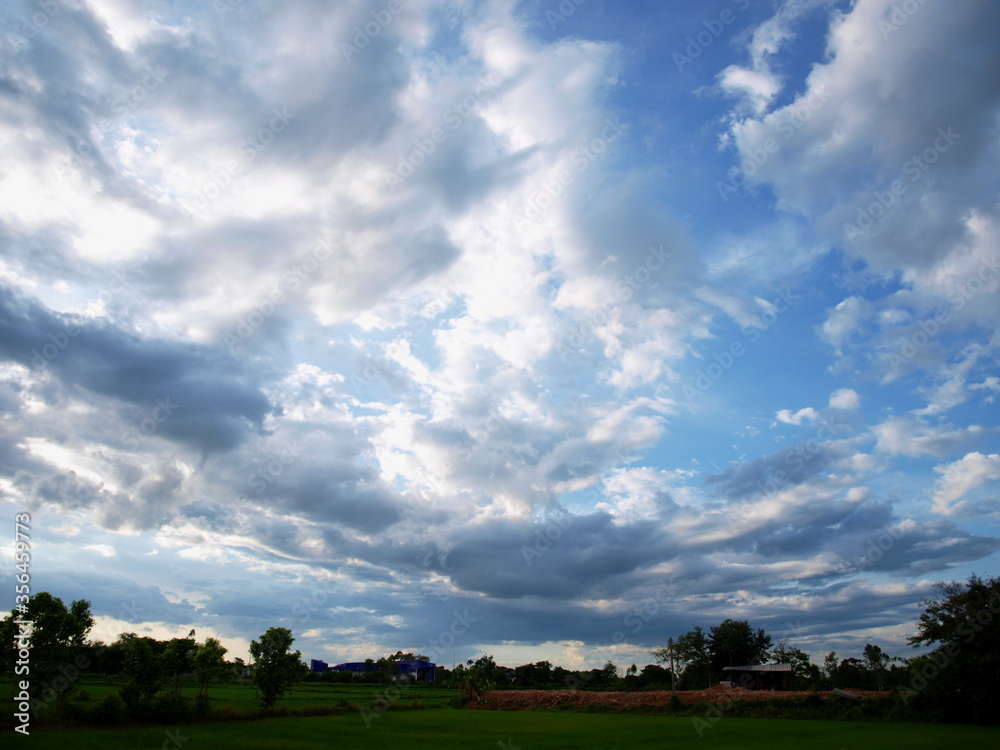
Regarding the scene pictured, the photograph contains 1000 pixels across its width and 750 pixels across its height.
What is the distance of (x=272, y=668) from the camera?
159ft

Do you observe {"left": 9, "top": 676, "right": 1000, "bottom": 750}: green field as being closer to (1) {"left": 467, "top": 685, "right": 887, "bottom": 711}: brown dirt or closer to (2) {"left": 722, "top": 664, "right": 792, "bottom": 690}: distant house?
(1) {"left": 467, "top": 685, "right": 887, "bottom": 711}: brown dirt

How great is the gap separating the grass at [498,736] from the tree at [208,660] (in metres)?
6.35

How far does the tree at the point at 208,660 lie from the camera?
4747 cm

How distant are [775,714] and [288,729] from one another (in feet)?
159

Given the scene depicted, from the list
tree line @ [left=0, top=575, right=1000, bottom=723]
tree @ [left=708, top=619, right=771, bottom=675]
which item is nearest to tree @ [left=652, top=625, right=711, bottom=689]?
tree @ [left=708, top=619, right=771, bottom=675]

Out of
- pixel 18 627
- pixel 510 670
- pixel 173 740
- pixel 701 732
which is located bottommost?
pixel 510 670

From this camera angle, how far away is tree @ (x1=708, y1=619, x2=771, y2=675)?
4267 inches

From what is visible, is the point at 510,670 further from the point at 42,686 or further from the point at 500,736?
the point at 42,686

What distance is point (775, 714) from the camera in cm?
5944

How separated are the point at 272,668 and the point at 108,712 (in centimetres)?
1403

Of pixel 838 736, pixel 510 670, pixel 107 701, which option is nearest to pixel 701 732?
pixel 838 736

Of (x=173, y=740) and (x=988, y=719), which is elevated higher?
(x=173, y=740)

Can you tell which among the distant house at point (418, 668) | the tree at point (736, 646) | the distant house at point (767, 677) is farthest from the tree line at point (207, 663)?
the distant house at point (418, 668)

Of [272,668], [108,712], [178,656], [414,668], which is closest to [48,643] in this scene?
[108,712]
